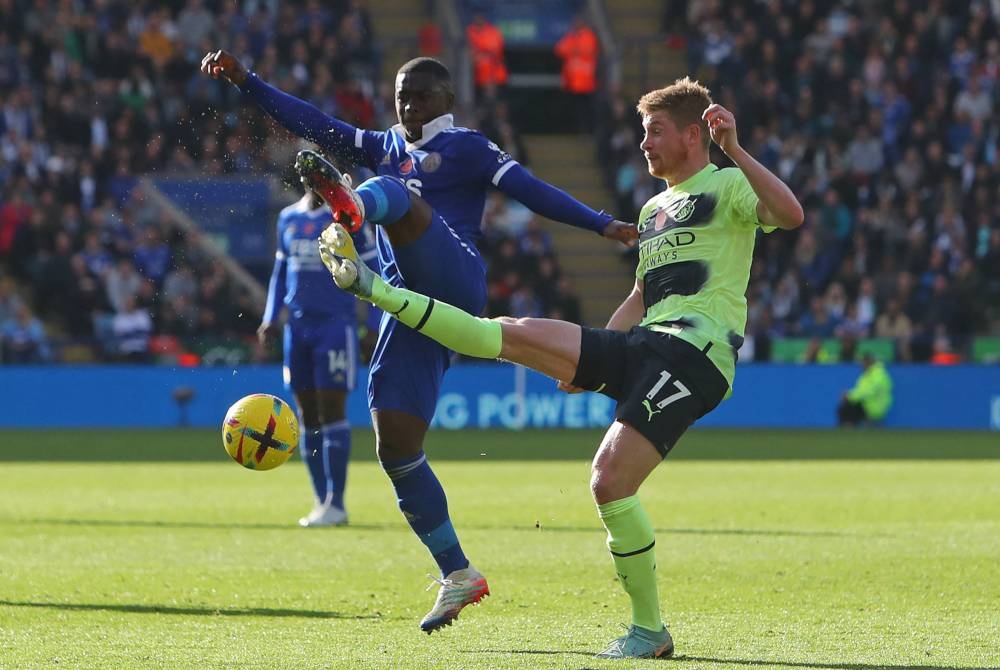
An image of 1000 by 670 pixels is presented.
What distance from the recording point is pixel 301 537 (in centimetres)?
1045

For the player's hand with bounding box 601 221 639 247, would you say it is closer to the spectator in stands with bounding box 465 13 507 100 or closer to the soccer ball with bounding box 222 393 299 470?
the soccer ball with bounding box 222 393 299 470

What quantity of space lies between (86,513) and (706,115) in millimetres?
7425

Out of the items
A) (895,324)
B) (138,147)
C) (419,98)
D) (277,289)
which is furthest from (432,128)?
(138,147)

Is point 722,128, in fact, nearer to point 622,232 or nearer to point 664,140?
point 664,140

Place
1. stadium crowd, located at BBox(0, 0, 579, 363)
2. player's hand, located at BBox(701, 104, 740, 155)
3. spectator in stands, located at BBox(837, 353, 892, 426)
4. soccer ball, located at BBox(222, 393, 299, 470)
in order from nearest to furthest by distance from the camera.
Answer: player's hand, located at BBox(701, 104, 740, 155), soccer ball, located at BBox(222, 393, 299, 470), stadium crowd, located at BBox(0, 0, 579, 363), spectator in stands, located at BBox(837, 353, 892, 426)

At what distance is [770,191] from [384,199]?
147cm

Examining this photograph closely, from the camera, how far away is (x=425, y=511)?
6988mm

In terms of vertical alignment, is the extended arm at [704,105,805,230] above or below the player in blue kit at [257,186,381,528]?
above

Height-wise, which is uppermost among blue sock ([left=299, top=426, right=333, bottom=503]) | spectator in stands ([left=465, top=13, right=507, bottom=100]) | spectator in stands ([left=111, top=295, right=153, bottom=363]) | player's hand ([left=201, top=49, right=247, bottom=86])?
spectator in stands ([left=465, top=13, right=507, bottom=100])

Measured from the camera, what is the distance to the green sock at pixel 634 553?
624 centimetres

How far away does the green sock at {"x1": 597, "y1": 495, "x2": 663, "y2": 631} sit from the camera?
624 centimetres

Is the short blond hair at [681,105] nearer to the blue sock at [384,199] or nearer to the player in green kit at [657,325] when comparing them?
the player in green kit at [657,325]

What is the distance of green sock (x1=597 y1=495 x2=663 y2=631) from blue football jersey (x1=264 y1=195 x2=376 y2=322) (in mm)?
5439

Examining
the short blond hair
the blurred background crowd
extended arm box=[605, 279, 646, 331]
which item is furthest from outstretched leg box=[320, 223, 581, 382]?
the blurred background crowd
